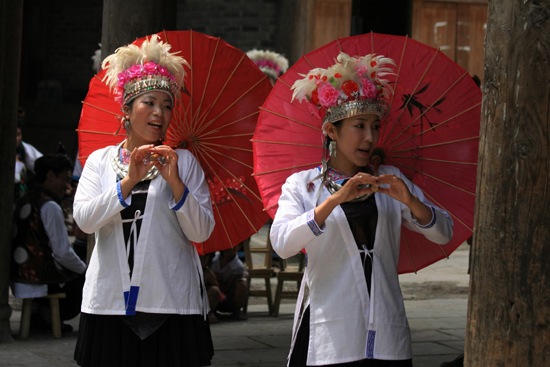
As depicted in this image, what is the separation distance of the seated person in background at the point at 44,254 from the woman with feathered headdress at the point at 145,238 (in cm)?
234

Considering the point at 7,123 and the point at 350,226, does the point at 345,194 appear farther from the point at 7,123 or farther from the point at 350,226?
the point at 7,123

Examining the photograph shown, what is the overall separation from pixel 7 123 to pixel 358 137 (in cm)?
322

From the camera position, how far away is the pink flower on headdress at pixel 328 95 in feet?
10.4

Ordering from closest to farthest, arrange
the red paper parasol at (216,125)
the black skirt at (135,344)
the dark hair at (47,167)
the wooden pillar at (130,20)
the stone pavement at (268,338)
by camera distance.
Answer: the black skirt at (135,344) < the red paper parasol at (216,125) < the wooden pillar at (130,20) < the stone pavement at (268,338) < the dark hair at (47,167)

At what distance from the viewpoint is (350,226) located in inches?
122

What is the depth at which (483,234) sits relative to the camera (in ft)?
8.48

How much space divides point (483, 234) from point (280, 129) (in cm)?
115

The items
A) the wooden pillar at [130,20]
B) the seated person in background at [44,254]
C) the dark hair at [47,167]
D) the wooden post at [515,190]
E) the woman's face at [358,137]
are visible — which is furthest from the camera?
the dark hair at [47,167]

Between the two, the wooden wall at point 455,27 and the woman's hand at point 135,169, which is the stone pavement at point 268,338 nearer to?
the woman's hand at point 135,169

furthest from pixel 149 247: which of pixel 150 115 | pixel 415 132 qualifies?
pixel 415 132

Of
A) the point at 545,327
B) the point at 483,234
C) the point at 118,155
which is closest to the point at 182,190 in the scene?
the point at 118,155

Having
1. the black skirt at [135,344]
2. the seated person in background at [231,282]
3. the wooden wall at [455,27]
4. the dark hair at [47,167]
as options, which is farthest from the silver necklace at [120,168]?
the wooden wall at [455,27]

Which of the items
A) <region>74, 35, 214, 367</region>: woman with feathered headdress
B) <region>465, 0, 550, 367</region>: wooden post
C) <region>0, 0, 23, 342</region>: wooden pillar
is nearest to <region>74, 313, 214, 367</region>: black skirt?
<region>74, 35, 214, 367</region>: woman with feathered headdress

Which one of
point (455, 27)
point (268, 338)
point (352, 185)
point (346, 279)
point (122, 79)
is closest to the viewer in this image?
point (352, 185)
